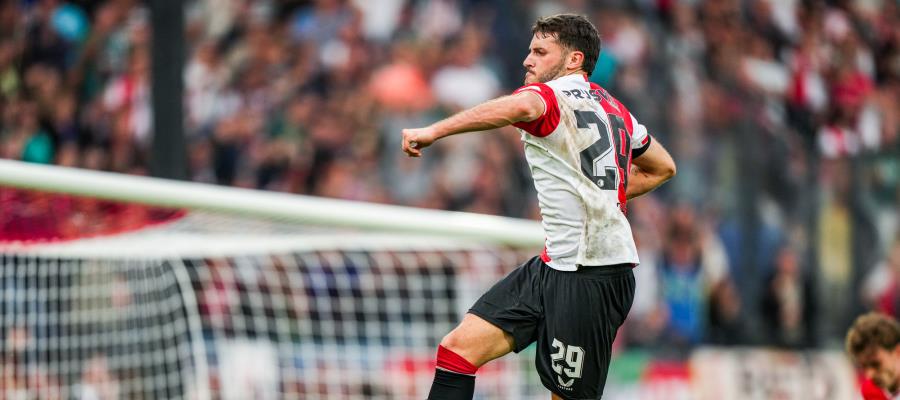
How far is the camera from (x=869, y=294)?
1373 centimetres

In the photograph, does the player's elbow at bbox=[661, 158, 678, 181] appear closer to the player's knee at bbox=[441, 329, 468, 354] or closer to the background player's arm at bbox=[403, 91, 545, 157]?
the background player's arm at bbox=[403, 91, 545, 157]

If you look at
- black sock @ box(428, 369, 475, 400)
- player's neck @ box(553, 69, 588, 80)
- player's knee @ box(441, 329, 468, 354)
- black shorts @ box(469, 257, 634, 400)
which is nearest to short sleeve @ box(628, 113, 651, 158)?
player's neck @ box(553, 69, 588, 80)

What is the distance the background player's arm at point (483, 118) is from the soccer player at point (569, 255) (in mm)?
206

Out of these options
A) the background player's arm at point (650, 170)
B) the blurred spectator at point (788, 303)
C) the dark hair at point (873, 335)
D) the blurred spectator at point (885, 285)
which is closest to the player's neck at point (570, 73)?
the background player's arm at point (650, 170)

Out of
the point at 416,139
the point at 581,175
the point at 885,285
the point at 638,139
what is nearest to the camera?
the point at 416,139

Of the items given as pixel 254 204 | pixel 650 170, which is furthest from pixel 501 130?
pixel 650 170

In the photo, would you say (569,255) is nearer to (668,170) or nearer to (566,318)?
(566,318)

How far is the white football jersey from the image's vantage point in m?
5.38

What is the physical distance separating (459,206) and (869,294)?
440 cm

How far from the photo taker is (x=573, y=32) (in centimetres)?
548

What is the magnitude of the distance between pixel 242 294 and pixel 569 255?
215 inches

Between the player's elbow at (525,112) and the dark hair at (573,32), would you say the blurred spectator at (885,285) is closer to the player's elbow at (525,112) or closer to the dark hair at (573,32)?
the dark hair at (573,32)

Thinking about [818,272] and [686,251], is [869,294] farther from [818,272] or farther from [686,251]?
[686,251]

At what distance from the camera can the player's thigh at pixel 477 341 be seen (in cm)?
551
